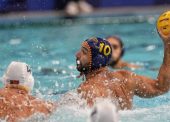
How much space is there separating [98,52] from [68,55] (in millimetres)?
3983

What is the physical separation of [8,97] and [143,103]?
1615 millimetres

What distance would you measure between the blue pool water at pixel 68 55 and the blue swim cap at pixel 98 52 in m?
0.41

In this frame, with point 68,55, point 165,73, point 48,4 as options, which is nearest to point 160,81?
point 165,73

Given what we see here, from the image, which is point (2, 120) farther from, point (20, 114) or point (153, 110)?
point (153, 110)

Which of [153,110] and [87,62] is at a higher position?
[87,62]

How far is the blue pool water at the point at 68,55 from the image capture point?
14.3 feet

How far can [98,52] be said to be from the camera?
4293 mm

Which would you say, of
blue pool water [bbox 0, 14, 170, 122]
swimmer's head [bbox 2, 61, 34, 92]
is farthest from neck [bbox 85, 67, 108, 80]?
swimmer's head [bbox 2, 61, 34, 92]

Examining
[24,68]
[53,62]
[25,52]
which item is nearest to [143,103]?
[24,68]

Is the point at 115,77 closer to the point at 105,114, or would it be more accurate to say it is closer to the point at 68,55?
the point at 105,114

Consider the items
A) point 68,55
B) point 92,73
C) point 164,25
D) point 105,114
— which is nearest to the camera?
point 105,114

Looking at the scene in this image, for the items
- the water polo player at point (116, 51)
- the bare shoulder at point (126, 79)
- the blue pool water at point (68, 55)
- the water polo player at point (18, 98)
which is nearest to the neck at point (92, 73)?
the bare shoulder at point (126, 79)

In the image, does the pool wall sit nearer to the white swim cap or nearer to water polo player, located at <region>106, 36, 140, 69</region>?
water polo player, located at <region>106, 36, 140, 69</region>

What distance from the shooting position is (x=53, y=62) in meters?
7.71
